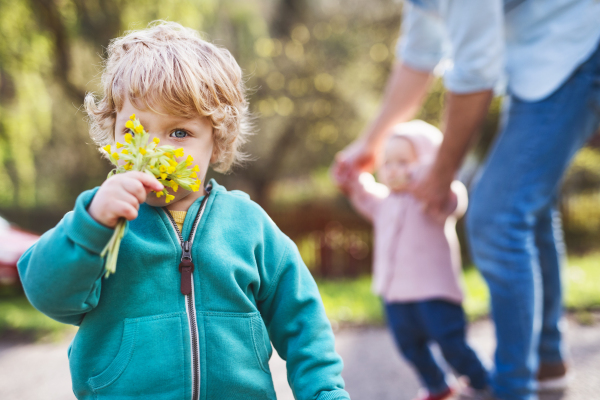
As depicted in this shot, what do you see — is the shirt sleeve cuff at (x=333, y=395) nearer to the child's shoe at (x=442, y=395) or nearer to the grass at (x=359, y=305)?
the child's shoe at (x=442, y=395)

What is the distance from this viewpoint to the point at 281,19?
31.7ft

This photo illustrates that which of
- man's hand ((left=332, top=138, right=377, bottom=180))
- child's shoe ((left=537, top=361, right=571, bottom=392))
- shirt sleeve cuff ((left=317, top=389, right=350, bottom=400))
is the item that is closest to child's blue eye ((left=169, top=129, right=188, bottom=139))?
shirt sleeve cuff ((left=317, top=389, right=350, bottom=400))

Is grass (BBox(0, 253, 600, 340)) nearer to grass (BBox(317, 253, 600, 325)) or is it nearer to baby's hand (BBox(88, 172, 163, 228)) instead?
grass (BBox(317, 253, 600, 325))

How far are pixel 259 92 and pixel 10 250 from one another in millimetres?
4399

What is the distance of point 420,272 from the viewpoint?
2.38 meters

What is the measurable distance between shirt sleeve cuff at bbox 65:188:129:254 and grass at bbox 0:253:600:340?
10.6 feet

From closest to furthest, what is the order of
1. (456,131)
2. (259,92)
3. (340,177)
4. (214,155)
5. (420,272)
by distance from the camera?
(214,155), (456,131), (420,272), (340,177), (259,92)

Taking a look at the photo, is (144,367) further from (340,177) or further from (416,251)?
(340,177)

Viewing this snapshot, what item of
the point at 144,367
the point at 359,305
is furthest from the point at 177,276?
the point at 359,305

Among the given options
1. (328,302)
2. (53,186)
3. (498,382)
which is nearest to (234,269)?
(498,382)

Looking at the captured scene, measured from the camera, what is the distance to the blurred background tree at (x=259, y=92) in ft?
20.7

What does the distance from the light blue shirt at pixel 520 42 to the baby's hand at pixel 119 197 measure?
137 centimetres

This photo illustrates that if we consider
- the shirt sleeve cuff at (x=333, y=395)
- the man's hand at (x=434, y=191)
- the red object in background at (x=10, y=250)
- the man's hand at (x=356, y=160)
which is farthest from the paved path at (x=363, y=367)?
the red object in background at (x=10, y=250)

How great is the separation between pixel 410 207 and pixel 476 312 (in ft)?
6.58
